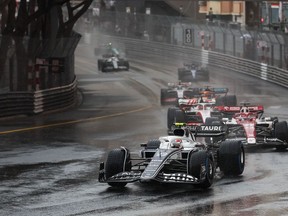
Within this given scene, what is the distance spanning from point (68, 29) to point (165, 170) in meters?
29.5

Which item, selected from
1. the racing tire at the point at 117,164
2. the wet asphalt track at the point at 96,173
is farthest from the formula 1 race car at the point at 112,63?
the racing tire at the point at 117,164

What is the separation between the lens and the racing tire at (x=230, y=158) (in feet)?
62.9

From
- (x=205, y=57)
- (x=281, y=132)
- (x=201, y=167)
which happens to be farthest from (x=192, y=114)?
(x=205, y=57)

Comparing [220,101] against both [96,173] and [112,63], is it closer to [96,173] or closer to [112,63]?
[96,173]

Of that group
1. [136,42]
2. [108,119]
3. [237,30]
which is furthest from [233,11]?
[108,119]

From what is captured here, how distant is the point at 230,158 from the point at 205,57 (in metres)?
47.8

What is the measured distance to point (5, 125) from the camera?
1284 inches

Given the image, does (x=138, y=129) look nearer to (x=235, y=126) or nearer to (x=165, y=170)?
(x=235, y=126)

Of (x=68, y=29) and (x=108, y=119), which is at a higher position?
(x=68, y=29)

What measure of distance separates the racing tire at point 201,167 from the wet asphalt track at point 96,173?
20 centimetres

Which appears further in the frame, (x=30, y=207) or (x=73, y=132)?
(x=73, y=132)

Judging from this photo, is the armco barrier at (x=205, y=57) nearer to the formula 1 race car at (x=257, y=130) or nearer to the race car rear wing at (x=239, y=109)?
the race car rear wing at (x=239, y=109)

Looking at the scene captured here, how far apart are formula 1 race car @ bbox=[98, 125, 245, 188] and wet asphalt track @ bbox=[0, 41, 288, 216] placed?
0.79 ft

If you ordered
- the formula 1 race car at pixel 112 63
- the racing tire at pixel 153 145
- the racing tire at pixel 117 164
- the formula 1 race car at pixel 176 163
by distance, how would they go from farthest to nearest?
1. the formula 1 race car at pixel 112 63
2. the racing tire at pixel 153 145
3. the racing tire at pixel 117 164
4. the formula 1 race car at pixel 176 163
